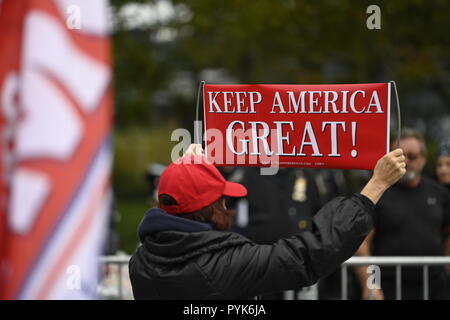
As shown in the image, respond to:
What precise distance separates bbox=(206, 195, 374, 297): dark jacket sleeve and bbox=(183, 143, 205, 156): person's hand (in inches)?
19.8

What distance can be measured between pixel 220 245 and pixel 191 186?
246 mm

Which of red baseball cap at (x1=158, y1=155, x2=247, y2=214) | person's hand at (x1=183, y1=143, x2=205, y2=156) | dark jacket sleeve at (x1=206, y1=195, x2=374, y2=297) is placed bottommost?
dark jacket sleeve at (x1=206, y1=195, x2=374, y2=297)

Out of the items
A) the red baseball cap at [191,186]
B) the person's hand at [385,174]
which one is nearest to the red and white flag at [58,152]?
the red baseball cap at [191,186]

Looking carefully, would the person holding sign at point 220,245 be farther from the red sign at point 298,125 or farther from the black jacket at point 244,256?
the red sign at point 298,125

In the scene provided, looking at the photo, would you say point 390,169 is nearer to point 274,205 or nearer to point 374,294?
point 374,294

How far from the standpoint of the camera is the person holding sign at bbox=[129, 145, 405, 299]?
2650 millimetres

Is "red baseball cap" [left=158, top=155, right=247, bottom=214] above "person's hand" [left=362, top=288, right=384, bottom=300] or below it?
above

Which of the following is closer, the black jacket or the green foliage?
the black jacket

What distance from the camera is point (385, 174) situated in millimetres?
2805

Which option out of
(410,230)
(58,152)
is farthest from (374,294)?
(58,152)

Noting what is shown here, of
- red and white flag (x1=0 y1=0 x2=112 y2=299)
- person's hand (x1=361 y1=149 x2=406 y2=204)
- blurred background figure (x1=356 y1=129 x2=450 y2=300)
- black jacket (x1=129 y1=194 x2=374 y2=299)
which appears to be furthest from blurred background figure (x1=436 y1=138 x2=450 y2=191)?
red and white flag (x1=0 y1=0 x2=112 y2=299)

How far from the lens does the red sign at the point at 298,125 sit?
3096 millimetres

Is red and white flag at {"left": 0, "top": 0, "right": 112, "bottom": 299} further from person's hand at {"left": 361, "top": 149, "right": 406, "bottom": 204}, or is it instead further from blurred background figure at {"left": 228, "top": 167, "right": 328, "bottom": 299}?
blurred background figure at {"left": 228, "top": 167, "right": 328, "bottom": 299}

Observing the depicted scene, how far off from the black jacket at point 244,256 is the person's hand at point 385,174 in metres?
0.06
